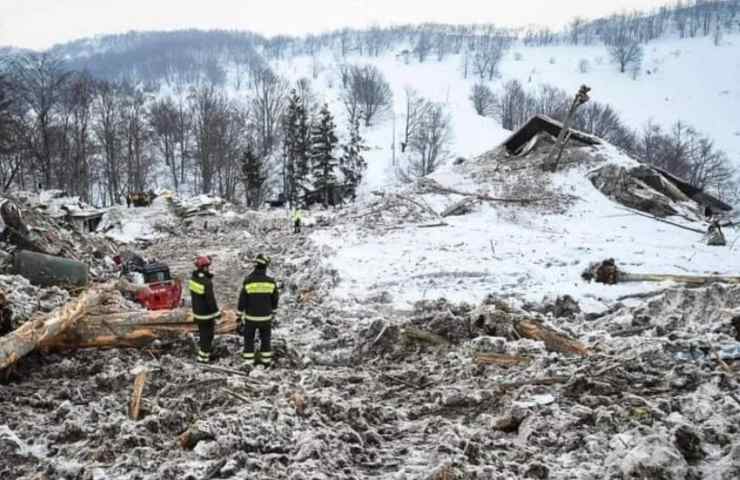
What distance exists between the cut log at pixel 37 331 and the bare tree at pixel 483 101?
83.5 metres

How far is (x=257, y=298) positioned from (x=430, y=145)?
58.9 meters

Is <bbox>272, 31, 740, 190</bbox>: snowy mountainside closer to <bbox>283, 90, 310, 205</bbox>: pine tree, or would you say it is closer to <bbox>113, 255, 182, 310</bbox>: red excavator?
<bbox>283, 90, 310, 205</bbox>: pine tree

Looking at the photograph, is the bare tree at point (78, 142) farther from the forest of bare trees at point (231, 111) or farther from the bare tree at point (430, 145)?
the bare tree at point (430, 145)

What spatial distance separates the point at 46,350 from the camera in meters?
6.00

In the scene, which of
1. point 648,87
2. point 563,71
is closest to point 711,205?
point 648,87

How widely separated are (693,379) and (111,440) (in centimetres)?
501

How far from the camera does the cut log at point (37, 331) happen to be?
5.07m

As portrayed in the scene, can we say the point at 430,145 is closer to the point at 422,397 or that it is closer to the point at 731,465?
the point at 422,397

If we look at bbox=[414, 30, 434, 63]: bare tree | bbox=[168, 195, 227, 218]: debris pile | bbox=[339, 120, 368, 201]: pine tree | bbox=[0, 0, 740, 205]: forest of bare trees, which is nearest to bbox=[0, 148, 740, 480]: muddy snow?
bbox=[168, 195, 227, 218]: debris pile

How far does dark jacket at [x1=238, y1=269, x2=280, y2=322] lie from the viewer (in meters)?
6.23

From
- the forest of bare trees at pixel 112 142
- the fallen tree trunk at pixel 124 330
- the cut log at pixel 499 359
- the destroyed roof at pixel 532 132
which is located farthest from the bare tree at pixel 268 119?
the cut log at pixel 499 359

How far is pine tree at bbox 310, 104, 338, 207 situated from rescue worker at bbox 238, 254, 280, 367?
37085 mm

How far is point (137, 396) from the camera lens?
459 cm

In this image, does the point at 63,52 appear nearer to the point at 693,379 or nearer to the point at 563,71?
the point at 563,71
